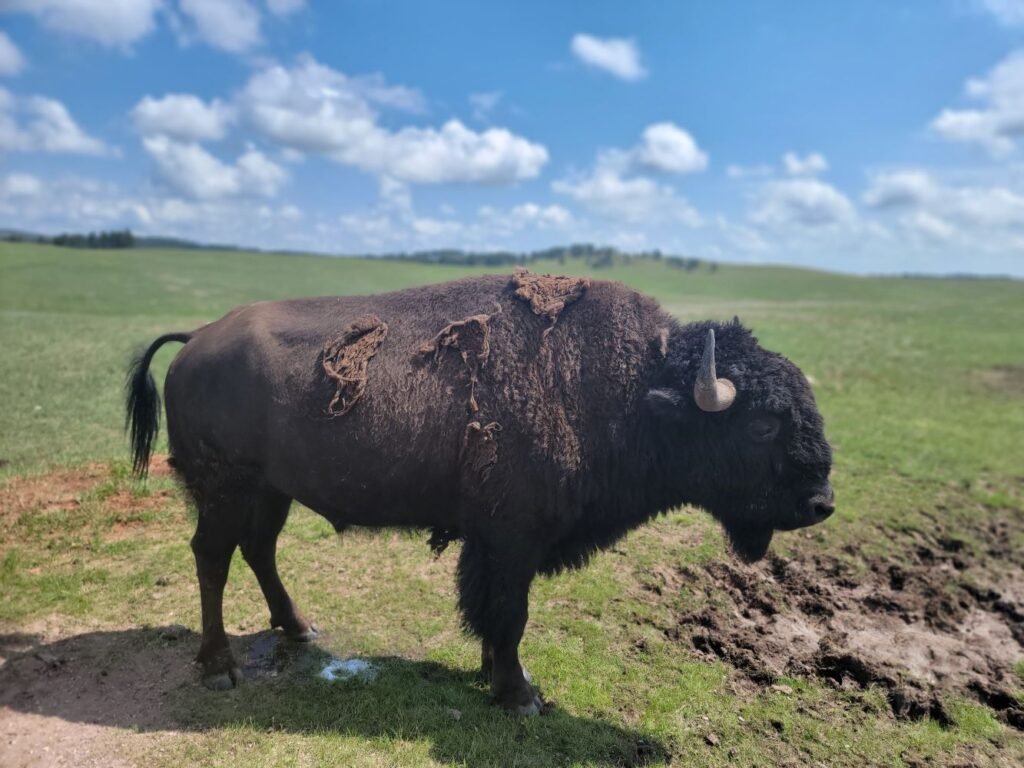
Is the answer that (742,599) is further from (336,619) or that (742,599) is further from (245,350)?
(245,350)

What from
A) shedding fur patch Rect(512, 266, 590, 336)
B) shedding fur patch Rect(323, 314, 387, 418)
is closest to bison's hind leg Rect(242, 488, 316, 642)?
shedding fur patch Rect(323, 314, 387, 418)

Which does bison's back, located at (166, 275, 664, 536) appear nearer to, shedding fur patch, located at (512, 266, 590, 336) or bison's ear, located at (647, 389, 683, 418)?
shedding fur patch, located at (512, 266, 590, 336)

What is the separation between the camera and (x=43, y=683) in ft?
16.5

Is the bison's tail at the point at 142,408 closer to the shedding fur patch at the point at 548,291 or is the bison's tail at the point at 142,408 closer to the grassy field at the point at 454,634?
the grassy field at the point at 454,634

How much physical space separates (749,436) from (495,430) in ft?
6.43

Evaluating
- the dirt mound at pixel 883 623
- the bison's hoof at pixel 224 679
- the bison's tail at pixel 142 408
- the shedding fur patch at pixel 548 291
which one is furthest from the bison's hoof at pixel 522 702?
the bison's tail at pixel 142 408

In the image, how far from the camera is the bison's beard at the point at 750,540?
5.48m

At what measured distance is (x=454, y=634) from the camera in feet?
19.6

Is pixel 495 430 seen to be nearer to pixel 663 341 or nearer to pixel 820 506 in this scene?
pixel 663 341

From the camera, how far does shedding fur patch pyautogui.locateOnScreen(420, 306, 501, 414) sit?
16.4ft

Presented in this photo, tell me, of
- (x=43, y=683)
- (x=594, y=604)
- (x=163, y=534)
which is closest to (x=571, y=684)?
(x=594, y=604)

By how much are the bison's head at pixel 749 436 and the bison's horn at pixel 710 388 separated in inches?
4.9

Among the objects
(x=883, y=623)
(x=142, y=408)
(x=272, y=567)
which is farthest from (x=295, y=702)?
(x=883, y=623)

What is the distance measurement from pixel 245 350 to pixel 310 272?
73559 mm
